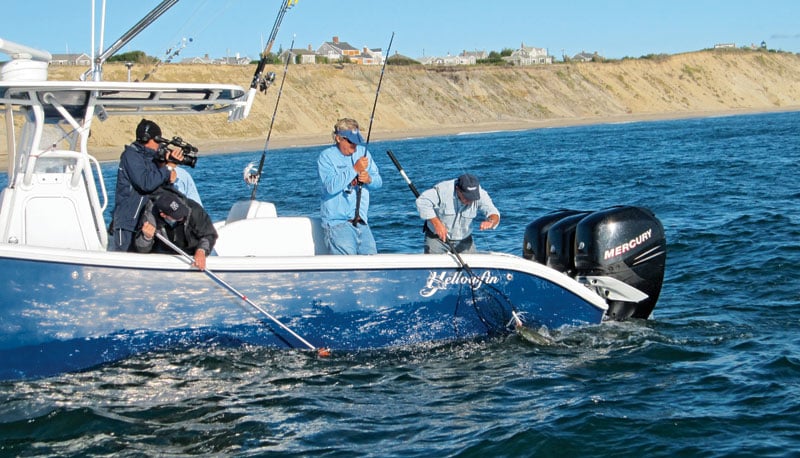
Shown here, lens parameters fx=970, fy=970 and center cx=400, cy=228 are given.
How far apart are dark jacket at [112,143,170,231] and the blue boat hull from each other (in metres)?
0.54

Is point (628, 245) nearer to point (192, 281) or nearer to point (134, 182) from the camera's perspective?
point (192, 281)

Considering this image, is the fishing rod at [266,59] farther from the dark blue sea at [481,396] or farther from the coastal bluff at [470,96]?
the coastal bluff at [470,96]

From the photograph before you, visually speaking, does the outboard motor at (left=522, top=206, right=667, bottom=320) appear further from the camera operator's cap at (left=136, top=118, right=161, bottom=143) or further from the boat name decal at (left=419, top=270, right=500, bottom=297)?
the camera operator's cap at (left=136, top=118, right=161, bottom=143)

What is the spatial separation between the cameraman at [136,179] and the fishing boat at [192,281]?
0.27 metres

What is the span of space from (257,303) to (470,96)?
72.3 meters

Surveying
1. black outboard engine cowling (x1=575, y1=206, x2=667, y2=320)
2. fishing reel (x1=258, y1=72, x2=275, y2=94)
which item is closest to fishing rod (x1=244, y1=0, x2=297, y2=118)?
fishing reel (x1=258, y1=72, x2=275, y2=94)

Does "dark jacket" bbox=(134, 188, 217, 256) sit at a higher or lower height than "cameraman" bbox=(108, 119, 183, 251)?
lower

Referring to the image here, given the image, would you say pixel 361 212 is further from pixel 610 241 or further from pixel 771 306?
pixel 771 306

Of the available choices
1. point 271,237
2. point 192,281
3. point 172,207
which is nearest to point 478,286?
point 271,237

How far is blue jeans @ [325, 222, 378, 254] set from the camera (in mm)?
8453

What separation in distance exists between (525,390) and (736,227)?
8327mm

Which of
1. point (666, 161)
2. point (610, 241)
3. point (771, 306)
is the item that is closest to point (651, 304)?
point (610, 241)

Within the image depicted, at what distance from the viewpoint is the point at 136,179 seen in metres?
7.52

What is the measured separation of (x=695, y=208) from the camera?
57.5ft
